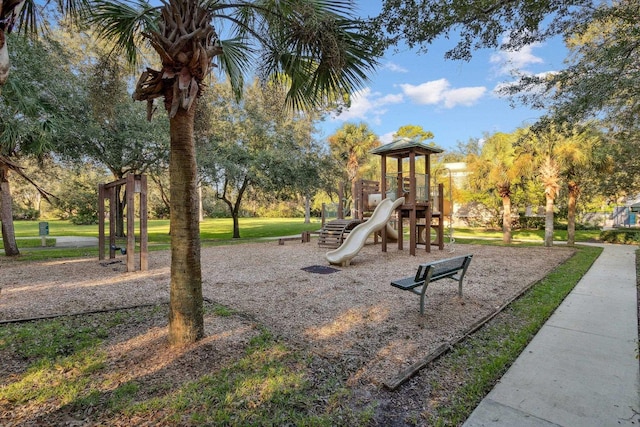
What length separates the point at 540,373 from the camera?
297 centimetres

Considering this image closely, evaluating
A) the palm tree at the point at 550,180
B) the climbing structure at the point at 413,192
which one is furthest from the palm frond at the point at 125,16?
the palm tree at the point at 550,180

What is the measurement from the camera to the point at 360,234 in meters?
10.0

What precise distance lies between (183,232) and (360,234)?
7.28 m

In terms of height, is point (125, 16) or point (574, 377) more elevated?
point (125, 16)

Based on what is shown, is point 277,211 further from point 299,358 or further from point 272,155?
point 299,358

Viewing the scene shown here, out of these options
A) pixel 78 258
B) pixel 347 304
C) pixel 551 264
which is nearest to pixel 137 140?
pixel 78 258

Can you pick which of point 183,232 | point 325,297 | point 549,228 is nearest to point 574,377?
point 325,297

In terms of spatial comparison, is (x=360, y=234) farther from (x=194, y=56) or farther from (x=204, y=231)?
(x=204, y=231)

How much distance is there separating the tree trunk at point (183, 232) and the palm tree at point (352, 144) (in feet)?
75.7

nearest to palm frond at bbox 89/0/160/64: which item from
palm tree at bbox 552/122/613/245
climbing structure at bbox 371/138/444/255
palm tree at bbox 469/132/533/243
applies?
climbing structure at bbox 371/138/444/255

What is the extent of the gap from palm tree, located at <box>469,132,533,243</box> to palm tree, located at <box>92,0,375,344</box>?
13.5 metres

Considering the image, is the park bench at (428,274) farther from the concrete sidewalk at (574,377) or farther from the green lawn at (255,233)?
the green lawn at (255,233)

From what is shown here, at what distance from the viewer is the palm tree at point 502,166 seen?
47.7 feet

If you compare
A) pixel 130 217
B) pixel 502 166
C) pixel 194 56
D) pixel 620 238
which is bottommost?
pixel 620 238
